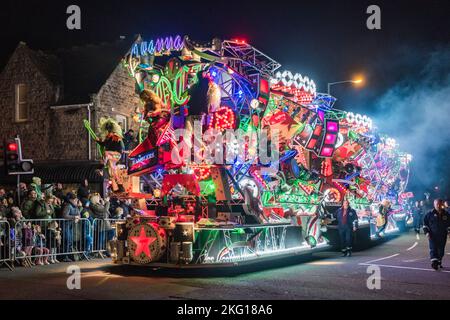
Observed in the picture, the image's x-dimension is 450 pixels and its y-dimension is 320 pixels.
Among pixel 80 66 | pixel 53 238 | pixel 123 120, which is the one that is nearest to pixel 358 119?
pixel 123 120

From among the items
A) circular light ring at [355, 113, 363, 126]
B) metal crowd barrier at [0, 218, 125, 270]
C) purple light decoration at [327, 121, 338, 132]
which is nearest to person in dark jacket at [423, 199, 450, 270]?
purple light decoration at [327, 121, 338, 132]

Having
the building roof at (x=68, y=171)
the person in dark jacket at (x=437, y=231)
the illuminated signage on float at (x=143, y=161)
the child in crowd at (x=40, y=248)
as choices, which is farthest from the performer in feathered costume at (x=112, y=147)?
the building roof at (x=68, y=171)

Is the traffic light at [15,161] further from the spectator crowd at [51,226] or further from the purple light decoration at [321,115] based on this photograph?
the purple light decoration at [321,115]

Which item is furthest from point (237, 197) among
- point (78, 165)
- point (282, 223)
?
point (78, 165)

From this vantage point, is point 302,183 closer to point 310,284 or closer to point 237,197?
point 237,197

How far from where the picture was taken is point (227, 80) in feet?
46.2

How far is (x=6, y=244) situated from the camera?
13.5 m

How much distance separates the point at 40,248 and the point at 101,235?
2.49 meters

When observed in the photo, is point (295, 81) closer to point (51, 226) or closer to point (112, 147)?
point (112, 147)

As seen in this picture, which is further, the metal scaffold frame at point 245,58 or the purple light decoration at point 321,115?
the purple light decoration at point 321,115

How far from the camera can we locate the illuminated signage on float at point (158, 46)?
1359 cm

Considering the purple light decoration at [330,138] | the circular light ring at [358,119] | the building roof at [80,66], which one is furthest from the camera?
the building roof at [80,66]

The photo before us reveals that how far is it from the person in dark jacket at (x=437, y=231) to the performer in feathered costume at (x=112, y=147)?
25.3 feet

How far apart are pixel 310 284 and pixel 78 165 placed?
700 inches
